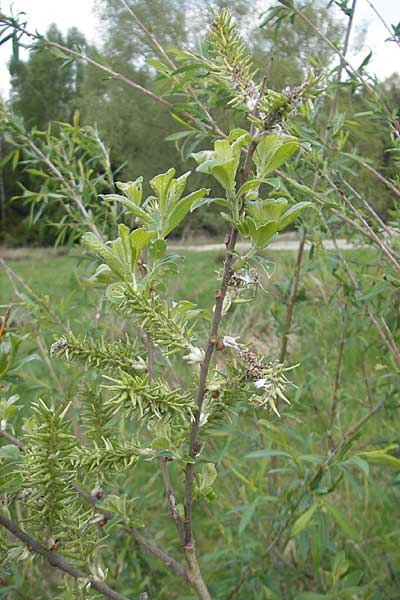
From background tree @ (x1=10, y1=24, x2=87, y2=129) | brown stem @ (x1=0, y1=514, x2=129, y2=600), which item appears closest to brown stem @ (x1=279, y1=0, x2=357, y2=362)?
brown stem @ (x1=0, y1=514, x2=129, y2=600)

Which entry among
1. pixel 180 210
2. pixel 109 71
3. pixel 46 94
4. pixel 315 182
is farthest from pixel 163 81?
pixel 46 94

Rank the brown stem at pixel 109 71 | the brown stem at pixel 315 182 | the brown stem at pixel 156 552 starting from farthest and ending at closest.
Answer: the brown stem at pixel 315 182
the brown stem at pixel 109 71
the brown stem at pixel 156 552

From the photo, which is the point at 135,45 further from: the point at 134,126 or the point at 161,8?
the point at 134,126

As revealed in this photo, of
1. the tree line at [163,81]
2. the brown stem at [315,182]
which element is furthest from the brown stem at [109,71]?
the brown stem at [315,182]

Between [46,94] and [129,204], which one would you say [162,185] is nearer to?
[129,204]

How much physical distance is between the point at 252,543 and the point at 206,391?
2.70ft

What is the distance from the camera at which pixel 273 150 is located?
0.36m

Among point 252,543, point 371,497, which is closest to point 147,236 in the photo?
point 252,543

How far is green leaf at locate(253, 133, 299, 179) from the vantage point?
1.17 feet

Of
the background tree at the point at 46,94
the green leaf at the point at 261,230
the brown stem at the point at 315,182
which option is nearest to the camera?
the green leaf at the point at 261,230

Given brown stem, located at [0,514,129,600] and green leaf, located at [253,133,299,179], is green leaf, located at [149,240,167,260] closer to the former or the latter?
green leaf, located at [253,133,299,179]

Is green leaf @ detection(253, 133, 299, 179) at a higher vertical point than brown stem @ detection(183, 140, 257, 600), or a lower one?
higher

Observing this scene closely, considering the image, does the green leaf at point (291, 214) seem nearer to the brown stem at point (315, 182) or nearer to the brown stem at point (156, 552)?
the brown stem at point (156, 552)

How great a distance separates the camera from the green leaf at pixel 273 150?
36cm
